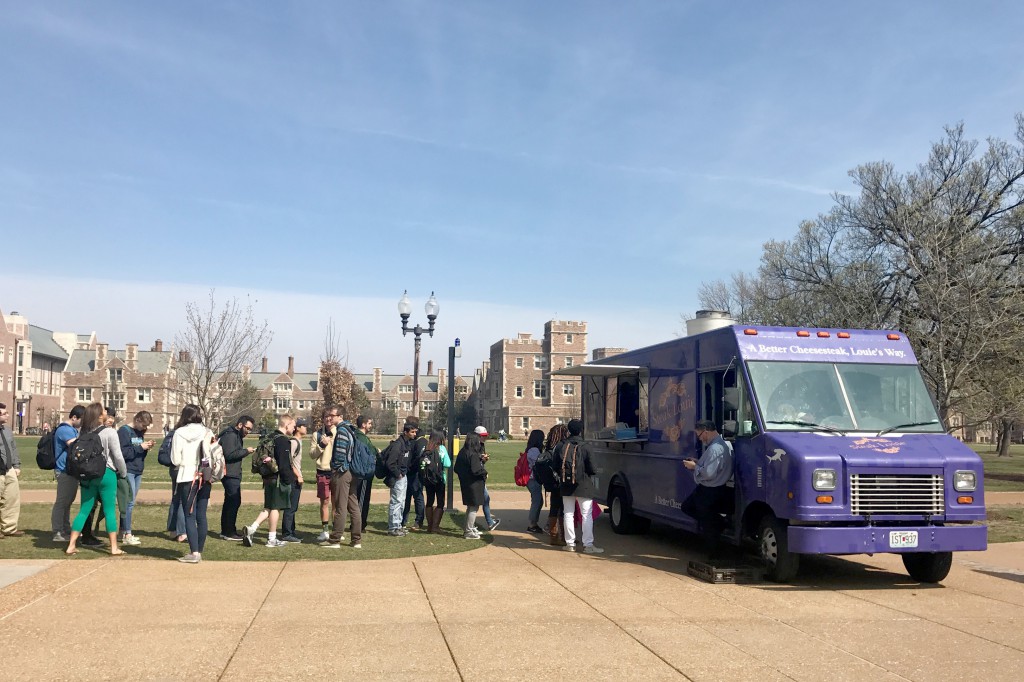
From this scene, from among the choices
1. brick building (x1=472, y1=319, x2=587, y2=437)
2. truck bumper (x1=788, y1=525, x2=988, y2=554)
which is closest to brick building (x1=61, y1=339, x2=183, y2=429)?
brick building (x1=472, y1=319, x2=587, y2=437)

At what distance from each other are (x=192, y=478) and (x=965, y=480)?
8.43 m

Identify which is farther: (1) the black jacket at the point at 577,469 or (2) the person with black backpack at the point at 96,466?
(1) the black jacket at the point at 577,469

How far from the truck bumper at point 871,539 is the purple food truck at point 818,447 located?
0.04 feet

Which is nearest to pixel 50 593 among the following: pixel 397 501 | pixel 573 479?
pixel 397 501

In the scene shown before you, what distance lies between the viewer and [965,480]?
9289mm

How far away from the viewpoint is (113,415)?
39.9 ft

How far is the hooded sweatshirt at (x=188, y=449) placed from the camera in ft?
33.1

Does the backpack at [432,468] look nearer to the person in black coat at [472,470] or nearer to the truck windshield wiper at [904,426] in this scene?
the person in black coat at [472,470]

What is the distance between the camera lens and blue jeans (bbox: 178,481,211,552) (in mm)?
10062

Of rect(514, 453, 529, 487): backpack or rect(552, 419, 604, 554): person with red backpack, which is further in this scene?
rect(514, 453, 529, 487): backpack

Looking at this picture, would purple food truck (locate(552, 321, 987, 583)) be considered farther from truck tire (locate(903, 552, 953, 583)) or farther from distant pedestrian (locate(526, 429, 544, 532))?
distant pedestrian (locate(526, 429, 544, 532))

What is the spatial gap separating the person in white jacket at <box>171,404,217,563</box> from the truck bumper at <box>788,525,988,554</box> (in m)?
6.53

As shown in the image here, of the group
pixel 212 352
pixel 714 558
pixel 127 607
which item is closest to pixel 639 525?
pixel 714 558

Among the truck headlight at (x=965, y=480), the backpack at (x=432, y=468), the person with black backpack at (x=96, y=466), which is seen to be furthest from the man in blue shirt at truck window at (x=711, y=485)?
the person with black backpack at (x=96, y=466)
